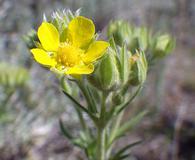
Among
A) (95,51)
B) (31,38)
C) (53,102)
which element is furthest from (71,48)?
(53,102)

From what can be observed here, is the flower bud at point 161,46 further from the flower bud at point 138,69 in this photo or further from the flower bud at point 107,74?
the flower bud at point 107,74

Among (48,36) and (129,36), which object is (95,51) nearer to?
(48,36)

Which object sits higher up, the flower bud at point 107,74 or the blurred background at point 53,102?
the flower bud at point 107,74

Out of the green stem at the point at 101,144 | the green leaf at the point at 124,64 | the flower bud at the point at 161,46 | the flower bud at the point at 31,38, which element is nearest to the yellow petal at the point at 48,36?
the flower bud at the point at 31,38

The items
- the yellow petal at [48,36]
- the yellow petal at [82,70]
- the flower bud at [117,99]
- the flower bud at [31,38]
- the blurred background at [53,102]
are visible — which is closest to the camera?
the yellow petal at [82,70]

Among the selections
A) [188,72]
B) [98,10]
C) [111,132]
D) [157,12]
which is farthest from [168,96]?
[111,132]

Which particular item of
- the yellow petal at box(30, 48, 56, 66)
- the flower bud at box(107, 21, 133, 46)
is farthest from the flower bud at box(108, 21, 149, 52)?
the yellow petal at box(30, 48, 56, 66)

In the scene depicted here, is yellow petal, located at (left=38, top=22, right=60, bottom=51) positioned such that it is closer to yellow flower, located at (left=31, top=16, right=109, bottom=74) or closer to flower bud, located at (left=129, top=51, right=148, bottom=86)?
yellow flower, located at (left=31, top=16, right=109, bottom=74)

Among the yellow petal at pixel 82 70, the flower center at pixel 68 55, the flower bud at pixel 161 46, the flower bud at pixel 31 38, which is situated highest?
the flower bud at pixel 31 38
